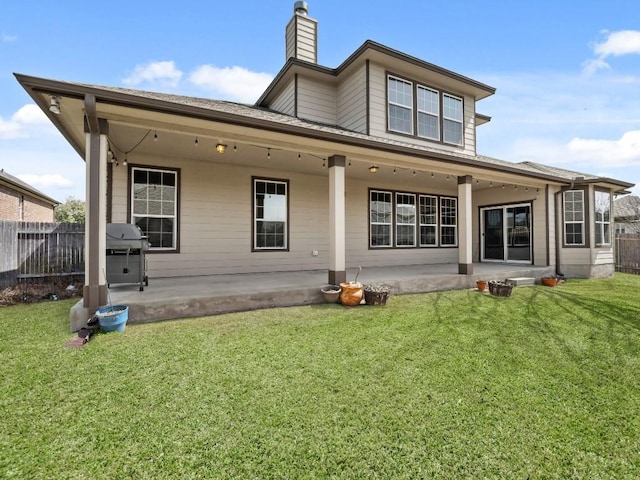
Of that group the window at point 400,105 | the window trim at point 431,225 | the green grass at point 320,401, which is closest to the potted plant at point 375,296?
the green grass at point 320,401

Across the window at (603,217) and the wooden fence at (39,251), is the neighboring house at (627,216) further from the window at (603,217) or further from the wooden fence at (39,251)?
the wooden fence at (39,251)

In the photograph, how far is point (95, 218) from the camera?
4.05 m

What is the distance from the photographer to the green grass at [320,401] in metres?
1.82

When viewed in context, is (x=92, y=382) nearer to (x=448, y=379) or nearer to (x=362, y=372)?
(x=362, y=372)

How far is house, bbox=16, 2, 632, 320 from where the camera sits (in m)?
4.64

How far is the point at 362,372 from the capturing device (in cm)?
294

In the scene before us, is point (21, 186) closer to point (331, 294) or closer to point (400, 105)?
point (331, 294)

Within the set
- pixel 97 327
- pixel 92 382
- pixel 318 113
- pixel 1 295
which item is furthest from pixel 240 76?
pixel 92 382

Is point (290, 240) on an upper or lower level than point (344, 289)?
upper

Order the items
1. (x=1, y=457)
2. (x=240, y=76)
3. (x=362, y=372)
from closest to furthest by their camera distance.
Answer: (x=1, y=457) → (x=362, y=372) → (x=240, y=76)

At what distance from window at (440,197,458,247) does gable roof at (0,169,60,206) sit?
16340 millimetres

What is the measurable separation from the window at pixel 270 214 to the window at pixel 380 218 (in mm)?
2616

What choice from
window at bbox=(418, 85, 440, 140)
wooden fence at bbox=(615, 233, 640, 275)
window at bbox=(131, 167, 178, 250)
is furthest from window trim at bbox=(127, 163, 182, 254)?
wooden fence at bbox=(615, 233, 640, 275)

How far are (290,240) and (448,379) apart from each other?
222 inches
